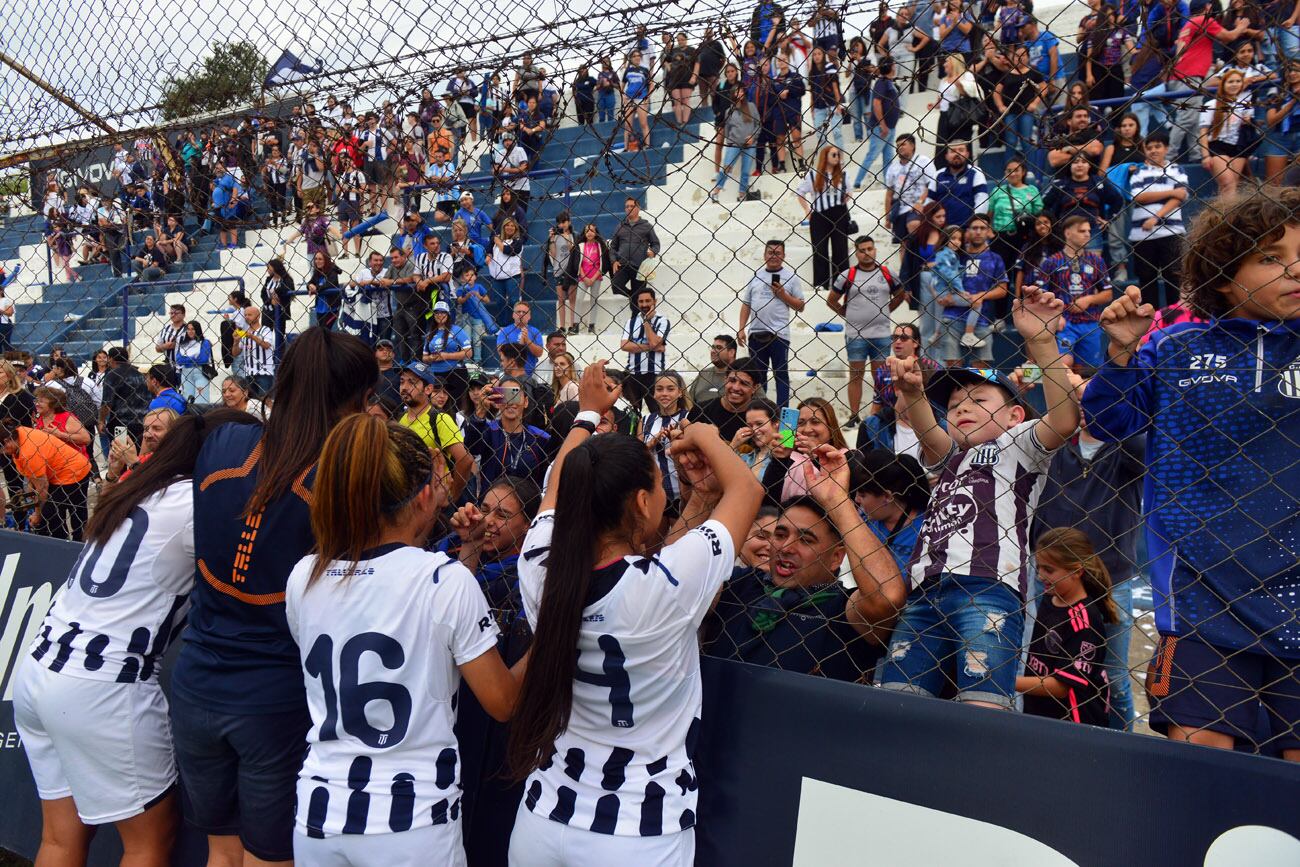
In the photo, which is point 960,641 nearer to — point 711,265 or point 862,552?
point 862,552

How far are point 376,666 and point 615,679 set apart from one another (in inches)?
22.1

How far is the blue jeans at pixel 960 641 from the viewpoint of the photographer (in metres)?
2.60

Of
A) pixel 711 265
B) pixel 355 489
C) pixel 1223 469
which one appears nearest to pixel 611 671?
pixel 355 489

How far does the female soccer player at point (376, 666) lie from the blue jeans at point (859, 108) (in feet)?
7.33

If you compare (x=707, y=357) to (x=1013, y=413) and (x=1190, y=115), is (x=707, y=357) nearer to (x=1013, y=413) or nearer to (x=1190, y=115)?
(x=1190, y=115)

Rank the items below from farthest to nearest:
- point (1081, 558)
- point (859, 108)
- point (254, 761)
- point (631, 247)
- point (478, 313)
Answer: point (631, 247)
point (478, 313)
point (859, 108)
point (1081, 558)
point (254, 761)

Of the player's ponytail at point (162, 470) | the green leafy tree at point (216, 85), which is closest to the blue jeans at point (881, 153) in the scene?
the green leafy tree at point (216, 85)

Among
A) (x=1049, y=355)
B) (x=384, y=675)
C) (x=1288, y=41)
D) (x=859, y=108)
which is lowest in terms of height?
(x=384, y=675)

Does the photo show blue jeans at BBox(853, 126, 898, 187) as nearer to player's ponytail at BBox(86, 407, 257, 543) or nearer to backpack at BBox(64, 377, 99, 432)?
player's ponytail at BBox(86, 407, 257, 543)


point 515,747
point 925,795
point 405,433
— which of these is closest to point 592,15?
point 405,433

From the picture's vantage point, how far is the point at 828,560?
2963 millimetres

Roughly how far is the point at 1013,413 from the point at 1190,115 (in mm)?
4575

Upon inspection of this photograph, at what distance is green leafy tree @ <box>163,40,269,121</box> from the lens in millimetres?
3932

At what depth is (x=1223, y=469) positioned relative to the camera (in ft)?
7.18
